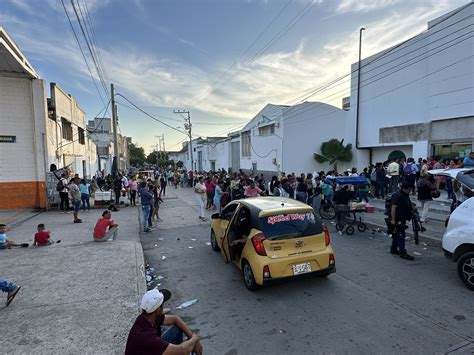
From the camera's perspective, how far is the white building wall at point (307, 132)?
23.7m

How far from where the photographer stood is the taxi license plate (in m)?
4.58

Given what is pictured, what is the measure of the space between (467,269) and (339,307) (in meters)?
2.36

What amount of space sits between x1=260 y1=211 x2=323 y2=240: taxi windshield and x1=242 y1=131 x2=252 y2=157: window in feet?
85.5

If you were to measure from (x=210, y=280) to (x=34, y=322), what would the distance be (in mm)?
2755

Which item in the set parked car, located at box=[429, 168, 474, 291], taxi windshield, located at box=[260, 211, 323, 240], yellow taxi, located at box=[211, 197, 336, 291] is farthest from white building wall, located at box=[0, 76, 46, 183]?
parked car, located at box=[429, 168, 474, 291]

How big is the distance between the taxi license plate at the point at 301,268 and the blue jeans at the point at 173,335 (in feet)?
7.48

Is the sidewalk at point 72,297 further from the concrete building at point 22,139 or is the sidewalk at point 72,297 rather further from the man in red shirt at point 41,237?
the concrete building at point 22,139

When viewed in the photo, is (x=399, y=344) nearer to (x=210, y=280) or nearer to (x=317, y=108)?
(x=210, y=280)

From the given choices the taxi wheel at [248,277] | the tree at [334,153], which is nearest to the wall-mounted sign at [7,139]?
the taxi wheel at [248,277]

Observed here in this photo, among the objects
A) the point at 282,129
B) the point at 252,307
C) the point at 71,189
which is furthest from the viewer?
the point at 282,129

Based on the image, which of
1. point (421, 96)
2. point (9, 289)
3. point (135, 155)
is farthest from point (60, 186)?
point (135, 155)

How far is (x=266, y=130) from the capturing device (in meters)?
26.8

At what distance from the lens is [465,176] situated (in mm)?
6082

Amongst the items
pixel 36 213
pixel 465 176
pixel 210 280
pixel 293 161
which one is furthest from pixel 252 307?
pixel 293 161
